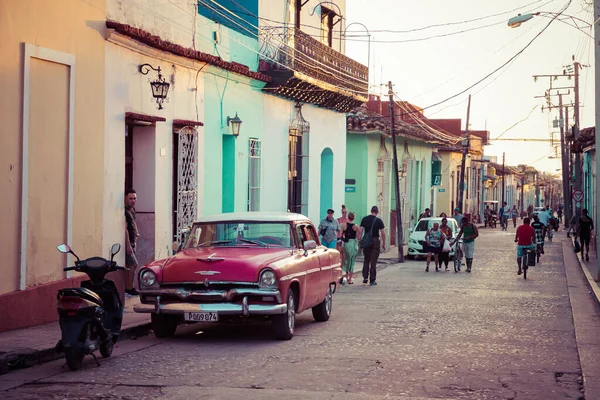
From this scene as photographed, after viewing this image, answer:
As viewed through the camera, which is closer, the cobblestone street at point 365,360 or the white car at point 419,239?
the cobblestone street at point 365,360

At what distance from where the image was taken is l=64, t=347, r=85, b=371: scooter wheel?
9.44 m

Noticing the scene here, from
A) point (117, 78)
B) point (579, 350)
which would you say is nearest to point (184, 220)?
point (117, 78)

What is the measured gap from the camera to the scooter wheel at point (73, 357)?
944cm

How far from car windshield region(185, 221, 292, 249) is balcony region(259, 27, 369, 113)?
10285 mm

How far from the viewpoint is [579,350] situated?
11.4 metres

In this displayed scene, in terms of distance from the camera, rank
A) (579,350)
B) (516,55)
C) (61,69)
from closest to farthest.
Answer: (579,350), (61,69), (516,55)

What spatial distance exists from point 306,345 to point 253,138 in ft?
37.1

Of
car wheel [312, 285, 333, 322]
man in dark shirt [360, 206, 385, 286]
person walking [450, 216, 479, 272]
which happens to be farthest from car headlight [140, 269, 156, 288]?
person walking [450, 216, 479, 272]

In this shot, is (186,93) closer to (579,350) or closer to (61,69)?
(61,69)

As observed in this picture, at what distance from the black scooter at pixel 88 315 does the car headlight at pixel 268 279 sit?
184 centimetres

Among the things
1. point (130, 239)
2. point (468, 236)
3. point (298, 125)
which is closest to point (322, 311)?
point (130, 239)

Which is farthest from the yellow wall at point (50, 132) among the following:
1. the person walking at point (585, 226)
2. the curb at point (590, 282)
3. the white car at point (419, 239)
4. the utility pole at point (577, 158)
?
the utility pole at point (577, 158)

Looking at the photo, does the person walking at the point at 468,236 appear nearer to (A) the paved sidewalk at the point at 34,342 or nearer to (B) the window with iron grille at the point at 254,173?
(B) the window with iron grille at the point at 254,173

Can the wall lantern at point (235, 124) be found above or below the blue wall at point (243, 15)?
below
